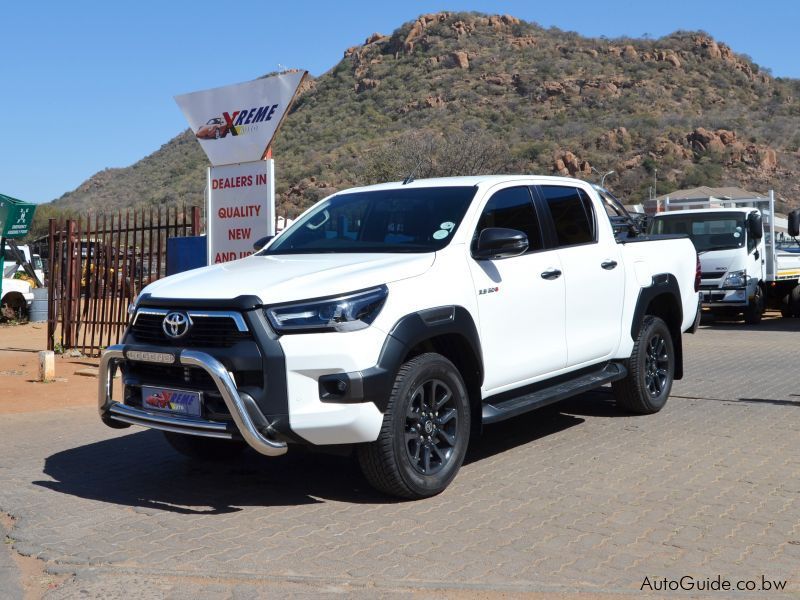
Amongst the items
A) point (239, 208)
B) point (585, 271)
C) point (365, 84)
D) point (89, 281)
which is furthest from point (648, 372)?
point (365, 84)

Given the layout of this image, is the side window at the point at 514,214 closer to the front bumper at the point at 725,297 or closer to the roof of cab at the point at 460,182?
the roof of cab at the point at 460,182

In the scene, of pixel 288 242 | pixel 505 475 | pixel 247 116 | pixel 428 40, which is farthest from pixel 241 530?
pixel 428 40

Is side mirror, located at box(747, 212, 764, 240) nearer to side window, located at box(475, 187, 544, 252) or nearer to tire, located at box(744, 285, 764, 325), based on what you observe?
tire, located at box(744, 285, 764, 325)

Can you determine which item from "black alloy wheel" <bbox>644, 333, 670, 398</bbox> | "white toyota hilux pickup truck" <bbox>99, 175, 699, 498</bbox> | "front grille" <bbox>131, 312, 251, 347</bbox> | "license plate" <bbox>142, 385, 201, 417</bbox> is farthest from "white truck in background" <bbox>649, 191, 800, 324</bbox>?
"license plate" <bbox>142, 385, 201, 417</bbox>

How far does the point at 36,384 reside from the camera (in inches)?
446

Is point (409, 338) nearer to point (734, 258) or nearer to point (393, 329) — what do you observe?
point (393, 329)

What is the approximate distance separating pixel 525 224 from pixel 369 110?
62936mm

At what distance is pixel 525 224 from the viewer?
22.7ft

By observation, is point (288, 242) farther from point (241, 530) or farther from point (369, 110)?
point (369, 110)

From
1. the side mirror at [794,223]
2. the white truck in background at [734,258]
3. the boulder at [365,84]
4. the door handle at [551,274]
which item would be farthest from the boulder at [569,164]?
the door handle at [551,274]

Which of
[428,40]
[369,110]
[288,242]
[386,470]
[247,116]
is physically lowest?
[386,470]

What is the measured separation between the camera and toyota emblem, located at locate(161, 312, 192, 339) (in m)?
5.42

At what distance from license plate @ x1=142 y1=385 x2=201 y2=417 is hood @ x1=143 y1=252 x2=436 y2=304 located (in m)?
0.57

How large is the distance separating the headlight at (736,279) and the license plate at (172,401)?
14971mm
